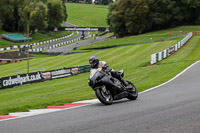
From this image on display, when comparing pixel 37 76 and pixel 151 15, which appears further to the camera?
pixel 151 15

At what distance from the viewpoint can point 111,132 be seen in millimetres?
6945

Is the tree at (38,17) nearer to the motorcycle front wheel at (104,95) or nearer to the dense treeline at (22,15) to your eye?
the dense treeline at (22,15)

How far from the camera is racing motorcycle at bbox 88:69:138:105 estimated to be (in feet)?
36.2

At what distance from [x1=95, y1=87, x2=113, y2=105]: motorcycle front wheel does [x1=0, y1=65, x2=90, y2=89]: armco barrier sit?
831 inches

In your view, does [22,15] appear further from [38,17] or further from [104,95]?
[104,95]

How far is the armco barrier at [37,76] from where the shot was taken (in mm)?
30784

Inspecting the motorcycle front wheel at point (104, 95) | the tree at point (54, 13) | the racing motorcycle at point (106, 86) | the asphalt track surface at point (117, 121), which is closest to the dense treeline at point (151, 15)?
the tree at point (54, 13)

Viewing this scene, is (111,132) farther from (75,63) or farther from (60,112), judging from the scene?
(75,63)

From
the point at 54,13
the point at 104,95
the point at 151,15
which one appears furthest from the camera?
the point at 54,13

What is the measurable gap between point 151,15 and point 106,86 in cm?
8557

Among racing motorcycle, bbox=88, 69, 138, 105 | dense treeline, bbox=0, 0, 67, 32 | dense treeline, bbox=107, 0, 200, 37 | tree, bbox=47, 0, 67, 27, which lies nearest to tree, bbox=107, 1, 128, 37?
dense treeline, bbox=107, 0, 200, 37

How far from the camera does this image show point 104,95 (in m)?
11.2

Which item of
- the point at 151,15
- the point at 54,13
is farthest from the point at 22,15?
the point at 151,15

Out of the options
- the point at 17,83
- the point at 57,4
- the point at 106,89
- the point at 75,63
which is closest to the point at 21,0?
the point at 57,4
